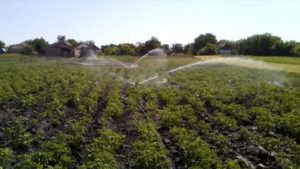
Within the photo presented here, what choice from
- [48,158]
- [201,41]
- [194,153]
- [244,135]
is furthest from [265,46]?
[48,158]

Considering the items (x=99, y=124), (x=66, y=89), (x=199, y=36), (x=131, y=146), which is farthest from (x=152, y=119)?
(x=199, y=36)

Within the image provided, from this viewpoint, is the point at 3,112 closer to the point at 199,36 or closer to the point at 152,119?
the point at 152,119

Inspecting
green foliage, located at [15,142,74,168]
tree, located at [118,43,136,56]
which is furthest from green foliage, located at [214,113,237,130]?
tree, located at [118,43,136,56]

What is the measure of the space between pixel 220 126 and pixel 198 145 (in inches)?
133

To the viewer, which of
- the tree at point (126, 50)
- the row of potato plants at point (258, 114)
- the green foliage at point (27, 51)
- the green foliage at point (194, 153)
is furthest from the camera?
the green foliage at point (27, 51)

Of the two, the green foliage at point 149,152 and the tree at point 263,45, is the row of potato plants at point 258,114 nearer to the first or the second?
the green foliage at point 149,152

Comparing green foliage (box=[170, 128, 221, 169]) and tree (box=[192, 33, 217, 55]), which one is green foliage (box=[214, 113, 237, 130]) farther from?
tree (box=[192, 33, 217, 55])

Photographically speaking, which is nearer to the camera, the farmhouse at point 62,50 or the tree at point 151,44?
the farmhouse at point 62,50

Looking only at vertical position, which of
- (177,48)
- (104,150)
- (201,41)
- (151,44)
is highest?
(201,41)

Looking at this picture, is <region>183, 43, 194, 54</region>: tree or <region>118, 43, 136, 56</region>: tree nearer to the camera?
<region>118, 43, 136, 56</region>: tree

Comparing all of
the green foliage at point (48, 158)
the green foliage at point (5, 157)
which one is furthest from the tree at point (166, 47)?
the green foliage at point (5, 157)

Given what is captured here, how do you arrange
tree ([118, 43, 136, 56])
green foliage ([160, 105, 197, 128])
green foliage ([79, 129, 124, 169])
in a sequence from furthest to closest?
tree ([118, 43, 136, 56]), green foliage ([160, 105, 197, 128]), green foliage ([79, 129, 124, 169])

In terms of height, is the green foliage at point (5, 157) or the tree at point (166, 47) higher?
the tree at point (166, 47)

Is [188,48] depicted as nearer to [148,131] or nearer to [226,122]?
[226,122]
